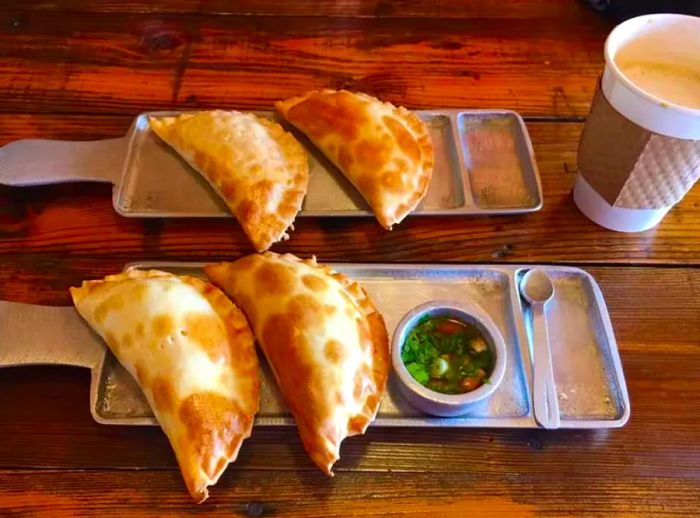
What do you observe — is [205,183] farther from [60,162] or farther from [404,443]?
[404,443]

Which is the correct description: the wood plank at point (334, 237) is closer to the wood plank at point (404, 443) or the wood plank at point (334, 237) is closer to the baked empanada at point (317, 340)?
the baked empanada at point (317, 340)

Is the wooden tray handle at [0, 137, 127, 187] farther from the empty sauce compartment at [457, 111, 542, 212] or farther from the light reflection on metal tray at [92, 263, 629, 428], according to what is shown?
the empty sauce compartment at [457, 111, 542, 212]

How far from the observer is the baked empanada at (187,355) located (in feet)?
2.81

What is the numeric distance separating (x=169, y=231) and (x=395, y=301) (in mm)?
419

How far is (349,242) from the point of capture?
114 centimetres

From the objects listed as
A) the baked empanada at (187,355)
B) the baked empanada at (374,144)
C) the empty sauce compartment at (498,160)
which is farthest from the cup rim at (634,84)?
the baked empanada at (187,355)

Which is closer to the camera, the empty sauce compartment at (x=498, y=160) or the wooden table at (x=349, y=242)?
the wooden table at (x=349, y=242)

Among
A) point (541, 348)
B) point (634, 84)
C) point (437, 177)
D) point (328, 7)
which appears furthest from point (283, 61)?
point (541, 348)

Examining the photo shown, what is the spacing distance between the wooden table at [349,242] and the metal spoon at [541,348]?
0.04m

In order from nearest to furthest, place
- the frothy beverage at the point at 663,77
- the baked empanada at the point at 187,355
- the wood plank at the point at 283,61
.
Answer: the baked empanada at the point at 187,355, the frothy beverage at the point at 663,77, the wood plank at the point at 283,61

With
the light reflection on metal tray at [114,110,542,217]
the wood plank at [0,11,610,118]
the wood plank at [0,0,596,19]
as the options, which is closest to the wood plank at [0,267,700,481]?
the light reflection on metal tray at [114,110,542,217]

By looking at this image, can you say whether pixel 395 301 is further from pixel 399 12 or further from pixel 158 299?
pixel 399 12

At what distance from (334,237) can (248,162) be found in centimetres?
21

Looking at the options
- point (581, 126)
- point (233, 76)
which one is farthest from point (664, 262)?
point (233, 76)
